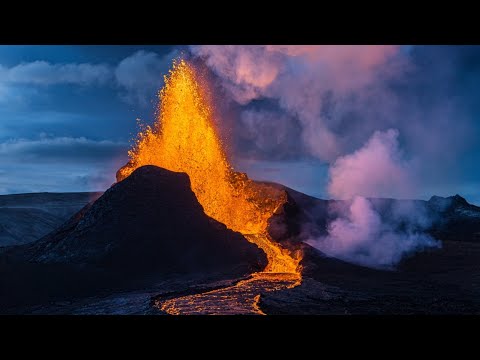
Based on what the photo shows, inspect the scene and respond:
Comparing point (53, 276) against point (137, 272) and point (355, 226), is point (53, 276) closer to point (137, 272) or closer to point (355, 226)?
point (137, 272)

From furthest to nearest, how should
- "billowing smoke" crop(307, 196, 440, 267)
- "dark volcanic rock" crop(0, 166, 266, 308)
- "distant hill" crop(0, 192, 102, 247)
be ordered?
"distant hill" crop(0, 192, 102, 247) < "billowing smoke" crop(307, 196, 440, 267) < "dark volcanic rock" crop(0, 166, 266, 308)

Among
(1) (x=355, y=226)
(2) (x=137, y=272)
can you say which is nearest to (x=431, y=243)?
(1) (x=355, y=226)

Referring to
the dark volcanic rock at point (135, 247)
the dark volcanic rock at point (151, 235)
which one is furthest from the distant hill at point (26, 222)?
the dark volcanic rock at point (151, 235)

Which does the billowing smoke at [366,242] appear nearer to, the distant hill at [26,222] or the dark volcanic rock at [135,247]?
the dark volcanic rock at [135,247]

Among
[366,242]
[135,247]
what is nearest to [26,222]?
[135,247]

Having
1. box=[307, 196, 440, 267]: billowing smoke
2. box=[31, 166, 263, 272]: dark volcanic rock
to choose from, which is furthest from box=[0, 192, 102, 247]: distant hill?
box=[307, 196, 440, 267]: billowing smoke

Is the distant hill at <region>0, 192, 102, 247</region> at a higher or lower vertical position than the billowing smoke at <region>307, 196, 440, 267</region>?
lower

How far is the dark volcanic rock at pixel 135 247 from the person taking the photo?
19.2m

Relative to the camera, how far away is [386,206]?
5575 centimetres

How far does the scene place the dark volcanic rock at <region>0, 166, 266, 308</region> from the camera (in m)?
19.2

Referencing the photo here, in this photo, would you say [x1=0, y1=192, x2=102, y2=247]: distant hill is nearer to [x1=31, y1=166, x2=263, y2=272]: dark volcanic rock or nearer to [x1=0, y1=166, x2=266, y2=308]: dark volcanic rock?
[x1=0, y1=166, x2=266, y2=308]: dark volcanic rock

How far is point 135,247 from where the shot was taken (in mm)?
21484

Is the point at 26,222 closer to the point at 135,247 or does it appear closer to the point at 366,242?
the point at 135,247

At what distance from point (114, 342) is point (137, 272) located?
12.6m
